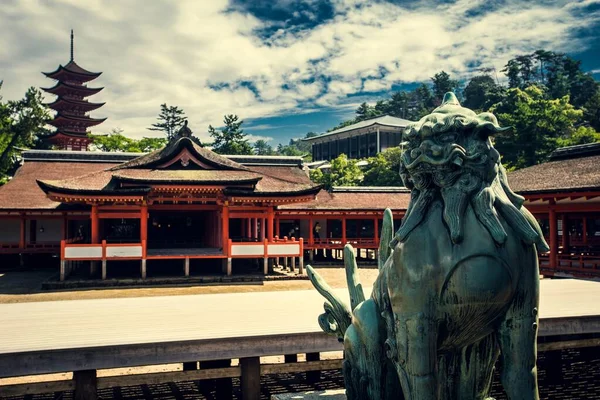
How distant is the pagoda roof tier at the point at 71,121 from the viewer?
45.0 metres

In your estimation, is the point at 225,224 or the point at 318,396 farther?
the point at 225,224

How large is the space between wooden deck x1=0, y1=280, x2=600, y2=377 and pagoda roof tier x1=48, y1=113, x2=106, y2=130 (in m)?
41.8

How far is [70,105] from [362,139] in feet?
119

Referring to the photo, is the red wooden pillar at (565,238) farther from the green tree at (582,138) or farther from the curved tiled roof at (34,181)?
the curved tiled roof at (34,181)

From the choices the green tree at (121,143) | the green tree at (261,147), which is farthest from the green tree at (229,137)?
the green tree at (261,147)

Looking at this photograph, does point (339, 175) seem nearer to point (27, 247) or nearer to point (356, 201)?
point (356, 201)

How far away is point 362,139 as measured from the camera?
213 feet

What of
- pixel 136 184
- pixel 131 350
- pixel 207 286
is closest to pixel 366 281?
pixel 207 286

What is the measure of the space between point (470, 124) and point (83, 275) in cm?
2000

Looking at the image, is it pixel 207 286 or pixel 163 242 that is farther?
pixel 163 242

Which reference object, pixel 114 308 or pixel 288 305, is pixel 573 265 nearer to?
pixel 288 305

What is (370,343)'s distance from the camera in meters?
3.24

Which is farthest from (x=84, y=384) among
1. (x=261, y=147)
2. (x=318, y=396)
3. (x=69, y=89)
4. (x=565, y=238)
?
(x=261, y=147)

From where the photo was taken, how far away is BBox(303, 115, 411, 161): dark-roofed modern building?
6156 cm
